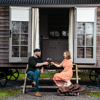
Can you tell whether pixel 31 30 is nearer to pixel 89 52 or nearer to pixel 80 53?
pixel 80 53

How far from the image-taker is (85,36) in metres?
6.04

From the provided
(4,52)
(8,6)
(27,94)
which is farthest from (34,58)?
(8,6)

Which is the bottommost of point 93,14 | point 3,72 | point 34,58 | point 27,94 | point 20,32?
point 27,94

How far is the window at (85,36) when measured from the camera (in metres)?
5.99

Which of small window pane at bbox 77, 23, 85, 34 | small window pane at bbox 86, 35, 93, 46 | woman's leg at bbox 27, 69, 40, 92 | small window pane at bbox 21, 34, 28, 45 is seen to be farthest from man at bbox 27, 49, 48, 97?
small window pane at bbox 86, 35, 93, 46

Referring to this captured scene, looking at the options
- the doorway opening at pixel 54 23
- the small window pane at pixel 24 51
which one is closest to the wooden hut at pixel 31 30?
the small window pane at pixel 24 51

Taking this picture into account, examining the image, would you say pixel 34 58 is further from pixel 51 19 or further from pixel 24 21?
pixel 51 19

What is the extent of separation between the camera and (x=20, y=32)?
6039 mm

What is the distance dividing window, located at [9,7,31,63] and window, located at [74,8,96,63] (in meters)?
1.44

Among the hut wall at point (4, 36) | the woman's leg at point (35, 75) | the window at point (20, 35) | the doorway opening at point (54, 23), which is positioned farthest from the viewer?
the doorway opening at point (54, 23)

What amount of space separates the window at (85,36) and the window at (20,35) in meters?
1.44

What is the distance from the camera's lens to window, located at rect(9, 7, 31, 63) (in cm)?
598

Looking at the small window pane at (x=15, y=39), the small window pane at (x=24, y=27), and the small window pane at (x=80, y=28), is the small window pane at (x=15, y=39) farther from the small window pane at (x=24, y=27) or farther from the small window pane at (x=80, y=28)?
the small window pane at (x=80, y=28)

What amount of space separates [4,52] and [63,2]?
2337mm
